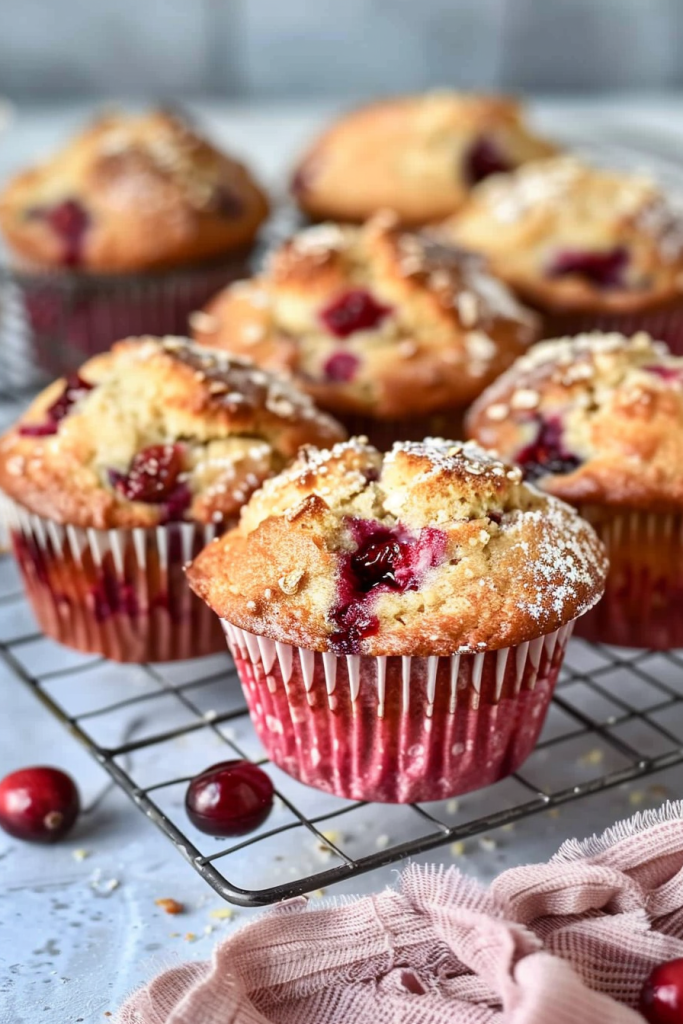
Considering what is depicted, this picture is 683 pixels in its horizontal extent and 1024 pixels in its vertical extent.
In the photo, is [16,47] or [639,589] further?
[16,47]

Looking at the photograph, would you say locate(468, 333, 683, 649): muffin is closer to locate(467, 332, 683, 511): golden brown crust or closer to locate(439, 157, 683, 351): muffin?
locate(467, 332, 683, 511): golden brown crust

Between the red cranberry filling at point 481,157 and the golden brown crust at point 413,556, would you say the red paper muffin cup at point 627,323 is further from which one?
the golden brown crust at point 413,556

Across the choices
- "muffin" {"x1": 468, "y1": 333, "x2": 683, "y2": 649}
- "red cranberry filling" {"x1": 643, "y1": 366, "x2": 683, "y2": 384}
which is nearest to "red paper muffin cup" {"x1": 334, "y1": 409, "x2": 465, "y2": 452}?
"muffin" {"x1": 468, "y1": 333, "x2": 683, "y2": 649}

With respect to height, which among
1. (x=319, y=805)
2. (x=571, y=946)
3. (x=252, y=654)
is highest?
(x=252, y=654)

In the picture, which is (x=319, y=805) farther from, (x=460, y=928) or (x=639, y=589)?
(x=639, y=589)

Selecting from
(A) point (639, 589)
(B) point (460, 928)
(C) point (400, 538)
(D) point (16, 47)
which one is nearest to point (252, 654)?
(C) point (400, 538)

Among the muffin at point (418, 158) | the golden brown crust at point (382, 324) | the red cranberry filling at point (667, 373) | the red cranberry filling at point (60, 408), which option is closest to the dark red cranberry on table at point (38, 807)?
the red cranberry filling at point (60, 408)

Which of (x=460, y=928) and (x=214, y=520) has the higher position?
(x=214, y=520)
